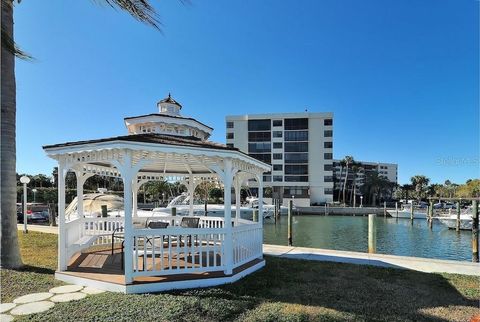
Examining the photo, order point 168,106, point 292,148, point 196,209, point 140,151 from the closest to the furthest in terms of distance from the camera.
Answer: point 140,151 < point 168,106 < point 196,209 < point 292,148

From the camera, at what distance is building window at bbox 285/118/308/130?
6406 cm

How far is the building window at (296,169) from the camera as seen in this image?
209 feet

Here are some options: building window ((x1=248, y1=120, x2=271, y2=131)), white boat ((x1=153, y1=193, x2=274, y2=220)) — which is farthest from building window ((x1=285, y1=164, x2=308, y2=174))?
white boat ((x1=153, y1=193, x2=274, y2=220))

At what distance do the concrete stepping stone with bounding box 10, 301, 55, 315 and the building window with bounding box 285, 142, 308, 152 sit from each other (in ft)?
200

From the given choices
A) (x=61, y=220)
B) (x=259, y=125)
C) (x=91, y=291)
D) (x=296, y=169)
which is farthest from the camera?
(x=259, y=125)

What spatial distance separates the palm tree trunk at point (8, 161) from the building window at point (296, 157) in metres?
58.9

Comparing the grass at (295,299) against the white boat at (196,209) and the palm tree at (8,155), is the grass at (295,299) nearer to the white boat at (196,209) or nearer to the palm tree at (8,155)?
the palm tree at (8,155)

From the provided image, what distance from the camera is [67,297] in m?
5.77

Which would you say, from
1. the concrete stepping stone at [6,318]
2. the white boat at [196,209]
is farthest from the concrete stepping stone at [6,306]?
the white boat at [196,209]

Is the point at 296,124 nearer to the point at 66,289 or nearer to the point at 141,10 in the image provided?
the point at 141,10

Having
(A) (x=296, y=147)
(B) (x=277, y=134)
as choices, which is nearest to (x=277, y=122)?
(B) (x=277, y=134)

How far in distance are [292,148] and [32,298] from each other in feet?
200

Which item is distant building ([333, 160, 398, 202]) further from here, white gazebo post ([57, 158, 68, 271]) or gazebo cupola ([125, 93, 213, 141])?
white gazebo post ([57, 158, 68, 271])

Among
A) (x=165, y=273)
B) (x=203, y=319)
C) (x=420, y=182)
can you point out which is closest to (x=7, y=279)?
(x=165, y=273)
